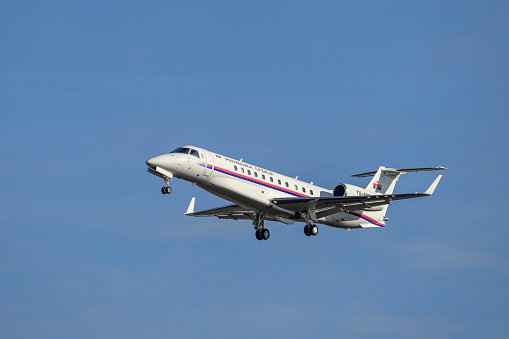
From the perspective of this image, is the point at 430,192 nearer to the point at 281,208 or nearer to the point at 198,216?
the point at 281,208

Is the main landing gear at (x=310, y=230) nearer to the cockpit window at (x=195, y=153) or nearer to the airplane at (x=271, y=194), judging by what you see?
the airplane at (x=271, y=194)

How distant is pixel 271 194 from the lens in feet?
132

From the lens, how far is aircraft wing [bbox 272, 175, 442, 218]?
39.7m

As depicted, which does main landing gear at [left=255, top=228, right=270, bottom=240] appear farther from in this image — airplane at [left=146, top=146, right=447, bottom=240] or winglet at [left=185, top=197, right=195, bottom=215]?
winglet at [left=185, top=197, right=195, bottom=215]

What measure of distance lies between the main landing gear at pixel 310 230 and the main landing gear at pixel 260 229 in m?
2.16

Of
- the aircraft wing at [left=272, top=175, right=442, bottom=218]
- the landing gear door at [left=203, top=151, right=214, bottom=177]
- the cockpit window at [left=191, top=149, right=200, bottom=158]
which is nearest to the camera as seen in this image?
the cockpit window at [left=191, top=149, right=200, bottom=158]

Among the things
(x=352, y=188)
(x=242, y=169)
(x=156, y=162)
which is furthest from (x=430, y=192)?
(x=156, y=162)

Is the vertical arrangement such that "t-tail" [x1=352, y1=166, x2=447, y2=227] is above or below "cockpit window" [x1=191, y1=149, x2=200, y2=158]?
above

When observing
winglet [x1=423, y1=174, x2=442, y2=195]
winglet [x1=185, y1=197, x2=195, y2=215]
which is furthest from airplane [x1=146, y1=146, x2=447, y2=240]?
winglet [x1=185, y1=197, x2=195, y2=215]

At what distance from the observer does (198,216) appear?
4559 cm

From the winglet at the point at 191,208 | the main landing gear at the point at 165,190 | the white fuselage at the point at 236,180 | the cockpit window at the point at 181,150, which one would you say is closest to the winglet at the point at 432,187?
the white fuselage at the point at 236,180

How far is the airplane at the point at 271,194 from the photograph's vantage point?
37812mm

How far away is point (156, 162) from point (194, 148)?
2279mm

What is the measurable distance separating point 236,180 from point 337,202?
17.1 feet
